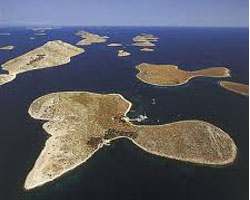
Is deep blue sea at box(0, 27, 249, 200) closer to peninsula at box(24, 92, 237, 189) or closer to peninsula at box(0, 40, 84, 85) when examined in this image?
peninsula at box(24, 92, 237, 189)

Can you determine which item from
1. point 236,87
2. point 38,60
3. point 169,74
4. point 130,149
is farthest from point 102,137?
point 38,60

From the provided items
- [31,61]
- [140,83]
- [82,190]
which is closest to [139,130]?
[82,190]

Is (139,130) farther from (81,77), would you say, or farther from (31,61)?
(31,61)

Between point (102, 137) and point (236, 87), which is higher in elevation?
point (102, 137)

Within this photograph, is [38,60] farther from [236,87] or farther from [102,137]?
[102,137]

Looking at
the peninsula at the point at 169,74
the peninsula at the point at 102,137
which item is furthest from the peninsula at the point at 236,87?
the peninsula at the point at 102,137

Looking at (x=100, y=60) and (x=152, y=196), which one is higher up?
(x=152, y=196)
